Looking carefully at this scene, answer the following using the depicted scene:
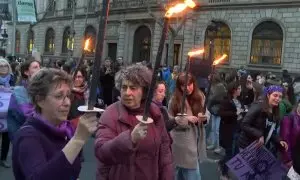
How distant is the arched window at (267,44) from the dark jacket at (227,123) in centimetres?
1948

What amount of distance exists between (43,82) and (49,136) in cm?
27

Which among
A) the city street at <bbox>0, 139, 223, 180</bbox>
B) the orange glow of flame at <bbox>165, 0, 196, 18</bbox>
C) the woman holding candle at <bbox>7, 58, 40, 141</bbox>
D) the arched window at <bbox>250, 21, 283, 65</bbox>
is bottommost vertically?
the city street at <bbox>0, 139, 223, 180</bbox>

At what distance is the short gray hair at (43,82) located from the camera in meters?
2.26

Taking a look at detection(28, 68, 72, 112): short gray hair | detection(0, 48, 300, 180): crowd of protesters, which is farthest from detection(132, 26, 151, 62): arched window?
detection(28, 68, 72, 112): short gray hair

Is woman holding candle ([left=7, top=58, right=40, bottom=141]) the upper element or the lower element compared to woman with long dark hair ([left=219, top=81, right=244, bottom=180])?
upper

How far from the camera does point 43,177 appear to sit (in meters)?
1.99

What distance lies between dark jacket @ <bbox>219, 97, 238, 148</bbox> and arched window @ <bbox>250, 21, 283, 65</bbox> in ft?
63.9

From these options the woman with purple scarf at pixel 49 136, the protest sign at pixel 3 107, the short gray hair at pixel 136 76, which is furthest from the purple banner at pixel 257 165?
the woman with purple scarf at pixel 49 136

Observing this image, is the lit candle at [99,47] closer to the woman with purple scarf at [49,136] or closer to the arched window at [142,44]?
the woman with purple scarf at [49,136]

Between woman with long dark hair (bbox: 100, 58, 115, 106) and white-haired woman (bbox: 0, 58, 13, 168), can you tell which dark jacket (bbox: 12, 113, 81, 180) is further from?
woman with long dark hair (bbox: 100, 58, 115, 106)

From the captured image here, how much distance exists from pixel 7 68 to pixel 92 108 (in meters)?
5.47

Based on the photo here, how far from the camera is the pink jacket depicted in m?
2.80

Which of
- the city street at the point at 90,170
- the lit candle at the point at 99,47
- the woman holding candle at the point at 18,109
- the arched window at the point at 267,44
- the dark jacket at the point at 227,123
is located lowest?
the city street at the point at 90,170

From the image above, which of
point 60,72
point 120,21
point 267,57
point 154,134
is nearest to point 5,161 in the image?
point 154,134
